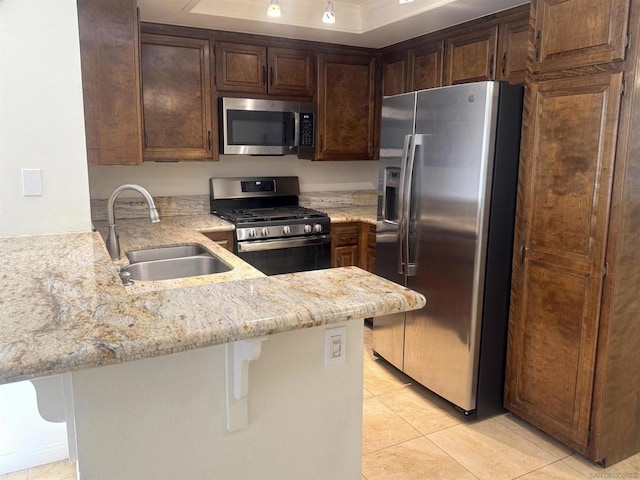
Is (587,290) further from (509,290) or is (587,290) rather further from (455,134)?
(455,134)

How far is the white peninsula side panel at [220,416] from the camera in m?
1.08

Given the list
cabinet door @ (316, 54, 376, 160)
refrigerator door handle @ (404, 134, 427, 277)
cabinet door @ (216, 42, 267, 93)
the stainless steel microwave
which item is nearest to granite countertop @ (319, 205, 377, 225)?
cabinet door @ (316, 54, 376, 160)

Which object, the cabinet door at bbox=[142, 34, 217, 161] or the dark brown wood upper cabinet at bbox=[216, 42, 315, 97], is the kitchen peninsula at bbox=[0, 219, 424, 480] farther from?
the dark brown wood upper cabinet at bbox=[216, 42, 315, 97]

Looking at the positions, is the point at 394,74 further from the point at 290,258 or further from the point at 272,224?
the point at 290,258

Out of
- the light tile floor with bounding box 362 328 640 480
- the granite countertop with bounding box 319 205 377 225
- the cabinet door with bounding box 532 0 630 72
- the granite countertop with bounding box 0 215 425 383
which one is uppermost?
the cabinet door with bounding box 532 0 630 72

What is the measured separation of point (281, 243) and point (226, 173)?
86 cm

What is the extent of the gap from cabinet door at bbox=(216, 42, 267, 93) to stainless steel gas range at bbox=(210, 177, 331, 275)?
730 mm

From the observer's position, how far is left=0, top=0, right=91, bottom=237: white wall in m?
1.91

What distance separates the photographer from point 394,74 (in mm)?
3902

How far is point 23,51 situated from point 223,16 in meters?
1.46

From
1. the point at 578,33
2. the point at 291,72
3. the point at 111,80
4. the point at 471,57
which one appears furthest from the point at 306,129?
the point at 578,33

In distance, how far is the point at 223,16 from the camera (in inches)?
122

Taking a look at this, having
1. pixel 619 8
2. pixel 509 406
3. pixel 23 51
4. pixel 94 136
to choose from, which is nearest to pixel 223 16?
pixel 94 136

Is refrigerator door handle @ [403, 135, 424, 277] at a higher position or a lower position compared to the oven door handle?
higher
